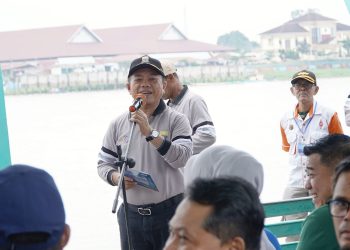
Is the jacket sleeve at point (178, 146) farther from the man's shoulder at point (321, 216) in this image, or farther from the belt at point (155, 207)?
the man's shoulder at point (321, 216)

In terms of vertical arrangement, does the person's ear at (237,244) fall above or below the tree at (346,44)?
below

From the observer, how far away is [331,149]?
2.52 metres

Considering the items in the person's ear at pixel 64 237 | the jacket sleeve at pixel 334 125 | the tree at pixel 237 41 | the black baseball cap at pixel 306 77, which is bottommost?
the jacket sleeve at pixel 334 125

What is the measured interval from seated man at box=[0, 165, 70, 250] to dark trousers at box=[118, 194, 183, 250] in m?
2.17

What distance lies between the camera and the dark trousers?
3.58 meters

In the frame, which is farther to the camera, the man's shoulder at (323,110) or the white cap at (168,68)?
the man's shoulder at (323,110)

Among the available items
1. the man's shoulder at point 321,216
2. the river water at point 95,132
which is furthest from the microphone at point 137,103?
the river water at point 95,132

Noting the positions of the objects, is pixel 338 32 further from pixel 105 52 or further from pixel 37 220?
pixel 37 220

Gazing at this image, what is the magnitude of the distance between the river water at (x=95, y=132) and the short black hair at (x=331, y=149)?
157 inches

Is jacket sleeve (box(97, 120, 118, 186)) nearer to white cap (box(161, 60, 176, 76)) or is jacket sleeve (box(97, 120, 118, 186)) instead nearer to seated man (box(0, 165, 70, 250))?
white cap (box(161, 60, 176, 76))

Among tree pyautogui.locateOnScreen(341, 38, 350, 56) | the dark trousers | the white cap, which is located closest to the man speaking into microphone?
the dark trousers

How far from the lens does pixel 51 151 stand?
31.2 feet

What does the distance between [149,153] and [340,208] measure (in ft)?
6.38

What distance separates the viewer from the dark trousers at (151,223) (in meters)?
3.58
